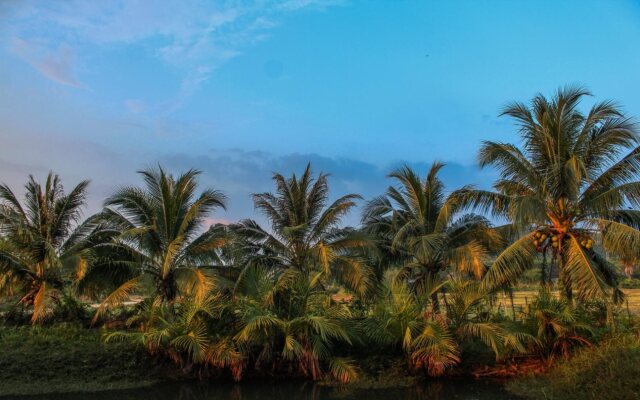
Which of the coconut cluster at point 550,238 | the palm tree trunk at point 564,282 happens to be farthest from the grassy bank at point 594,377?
the coconut cluster at point 550,238

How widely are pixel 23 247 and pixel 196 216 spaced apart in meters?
6.06

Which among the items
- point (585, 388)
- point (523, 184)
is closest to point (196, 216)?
point (523, 184)

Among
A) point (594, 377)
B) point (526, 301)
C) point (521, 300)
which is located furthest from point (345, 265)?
point (521, 300)

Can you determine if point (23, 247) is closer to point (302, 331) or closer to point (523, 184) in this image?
point (302, 331)

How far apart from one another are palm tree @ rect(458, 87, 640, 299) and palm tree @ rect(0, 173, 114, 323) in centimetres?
1382

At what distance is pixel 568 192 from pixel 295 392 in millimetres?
9607

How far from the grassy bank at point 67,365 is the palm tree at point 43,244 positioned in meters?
1.69

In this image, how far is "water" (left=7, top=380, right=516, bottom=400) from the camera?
1324 cm

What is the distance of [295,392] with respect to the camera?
45.8 feet

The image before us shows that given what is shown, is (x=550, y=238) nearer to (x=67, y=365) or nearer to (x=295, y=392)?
(x=295, y=392)

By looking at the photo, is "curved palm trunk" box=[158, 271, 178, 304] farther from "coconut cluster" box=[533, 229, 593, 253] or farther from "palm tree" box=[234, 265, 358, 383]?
"coconut cluster" box=[533, 229, 593, 253]

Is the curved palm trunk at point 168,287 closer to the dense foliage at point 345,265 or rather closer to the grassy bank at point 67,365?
the dense foliage at point 345,265

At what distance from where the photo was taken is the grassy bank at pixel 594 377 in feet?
36.2

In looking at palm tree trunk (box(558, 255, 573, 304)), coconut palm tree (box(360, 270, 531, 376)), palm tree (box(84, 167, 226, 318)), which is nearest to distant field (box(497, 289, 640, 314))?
palm tree trunk (box(558, 255, 573, 304))
